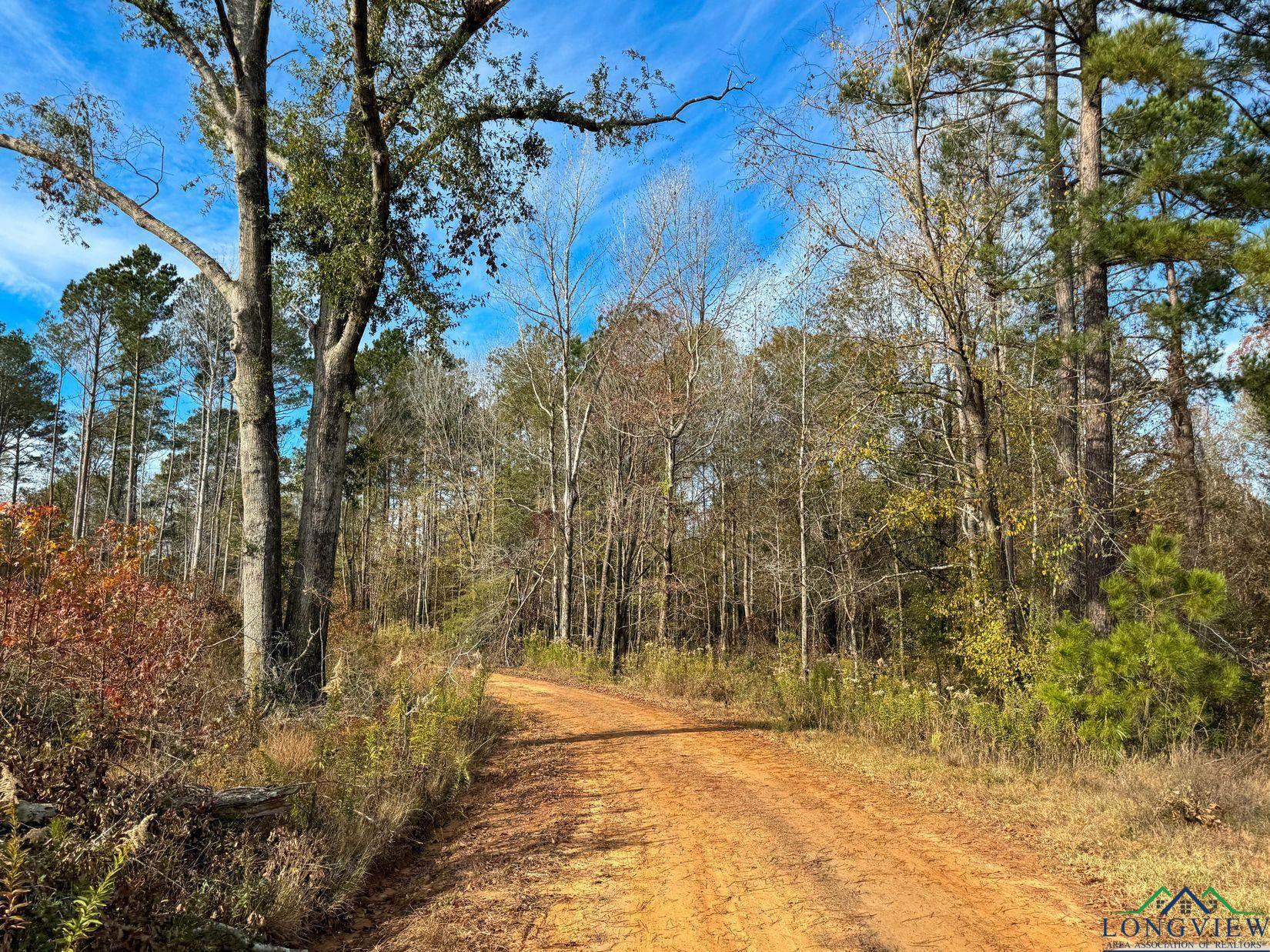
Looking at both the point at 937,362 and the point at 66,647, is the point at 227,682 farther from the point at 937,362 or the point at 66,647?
the point at 937,362

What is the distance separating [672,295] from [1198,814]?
A: 48.5 feet

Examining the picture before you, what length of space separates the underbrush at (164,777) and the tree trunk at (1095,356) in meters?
8.98

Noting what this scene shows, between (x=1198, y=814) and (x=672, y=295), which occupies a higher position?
(x=672, y=295)

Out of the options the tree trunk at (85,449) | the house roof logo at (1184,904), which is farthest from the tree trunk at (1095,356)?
the tree trunk at (85,449)

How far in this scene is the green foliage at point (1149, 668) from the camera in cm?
739

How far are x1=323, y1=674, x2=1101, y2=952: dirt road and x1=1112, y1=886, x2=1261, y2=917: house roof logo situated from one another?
0.42 m

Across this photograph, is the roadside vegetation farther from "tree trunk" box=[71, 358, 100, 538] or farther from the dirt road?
"tree trunk" box=[71, 358, 100, 538]

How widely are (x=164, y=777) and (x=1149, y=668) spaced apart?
908 centimetres

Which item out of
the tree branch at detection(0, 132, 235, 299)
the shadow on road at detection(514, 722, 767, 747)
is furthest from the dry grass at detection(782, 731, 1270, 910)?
the tree branch at detection(0, 132, 235, 299)

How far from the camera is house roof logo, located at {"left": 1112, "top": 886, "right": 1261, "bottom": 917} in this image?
161 inches

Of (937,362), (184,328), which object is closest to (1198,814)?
(937,362)

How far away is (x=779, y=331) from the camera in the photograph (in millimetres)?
19359

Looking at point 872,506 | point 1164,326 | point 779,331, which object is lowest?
point 872,506

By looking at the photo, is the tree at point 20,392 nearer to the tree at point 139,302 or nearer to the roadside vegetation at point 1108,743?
the tree at point 139,302
